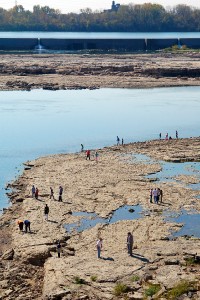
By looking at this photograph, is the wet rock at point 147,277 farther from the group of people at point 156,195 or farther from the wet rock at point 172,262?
the group of people at point 156,195

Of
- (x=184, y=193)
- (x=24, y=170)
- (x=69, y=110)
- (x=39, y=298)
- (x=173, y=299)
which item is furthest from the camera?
(x=69, y=110)

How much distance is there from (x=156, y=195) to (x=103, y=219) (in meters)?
2.96

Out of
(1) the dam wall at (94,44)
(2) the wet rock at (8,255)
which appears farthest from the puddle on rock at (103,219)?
(1) the dam wall at (94,44)

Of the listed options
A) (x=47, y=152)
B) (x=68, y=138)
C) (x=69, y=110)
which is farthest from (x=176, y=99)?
(x=47, y=152)

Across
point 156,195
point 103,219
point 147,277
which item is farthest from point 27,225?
point 147,277

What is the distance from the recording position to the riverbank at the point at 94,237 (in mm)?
17375

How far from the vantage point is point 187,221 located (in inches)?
931

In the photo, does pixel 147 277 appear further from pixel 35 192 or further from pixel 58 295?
pixel 35 192

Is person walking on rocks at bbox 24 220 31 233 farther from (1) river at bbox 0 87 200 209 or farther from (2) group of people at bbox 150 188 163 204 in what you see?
(2) group of people at bbox 150 188 163 204

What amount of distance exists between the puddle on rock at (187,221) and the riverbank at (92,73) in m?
43.7

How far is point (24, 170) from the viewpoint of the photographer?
1252 inches

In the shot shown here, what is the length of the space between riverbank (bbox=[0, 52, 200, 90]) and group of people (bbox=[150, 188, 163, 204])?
1641 inches

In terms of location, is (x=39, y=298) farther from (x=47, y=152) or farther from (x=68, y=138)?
(x=68, y=138)

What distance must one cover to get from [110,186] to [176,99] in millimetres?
33283
